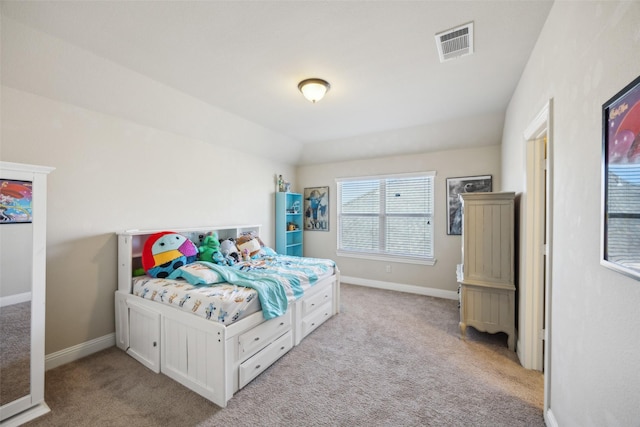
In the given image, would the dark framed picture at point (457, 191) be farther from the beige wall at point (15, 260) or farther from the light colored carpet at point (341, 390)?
the beige wall at point (15, 260)

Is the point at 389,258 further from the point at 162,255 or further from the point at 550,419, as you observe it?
the point at 162,255

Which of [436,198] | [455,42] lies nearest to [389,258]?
[436,198]

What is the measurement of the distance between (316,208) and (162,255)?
315 centimetres

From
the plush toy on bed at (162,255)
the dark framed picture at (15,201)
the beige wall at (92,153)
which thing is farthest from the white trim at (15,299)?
the plush toy on bed at (162,255)

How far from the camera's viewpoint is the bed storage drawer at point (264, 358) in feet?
6.60

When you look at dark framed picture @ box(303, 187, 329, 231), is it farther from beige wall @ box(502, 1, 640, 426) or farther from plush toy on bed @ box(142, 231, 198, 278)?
beige wall @ box(502, 1, 640, 426)

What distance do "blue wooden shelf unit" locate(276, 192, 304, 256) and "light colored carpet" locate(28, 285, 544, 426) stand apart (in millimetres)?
2344

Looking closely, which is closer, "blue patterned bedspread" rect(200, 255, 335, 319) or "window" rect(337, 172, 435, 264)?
"blue patterned bedspread" rect(200, 255, 335, 319)

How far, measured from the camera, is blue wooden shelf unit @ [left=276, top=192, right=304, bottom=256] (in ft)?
15.9

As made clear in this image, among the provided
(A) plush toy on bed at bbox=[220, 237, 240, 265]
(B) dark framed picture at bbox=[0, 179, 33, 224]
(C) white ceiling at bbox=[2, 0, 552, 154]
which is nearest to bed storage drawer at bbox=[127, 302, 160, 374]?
(A) plush toy on bed at bbox=[220, 237, 240, 265]

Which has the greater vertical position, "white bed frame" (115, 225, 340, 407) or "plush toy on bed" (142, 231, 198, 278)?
"plush toy on bed" (142, 231, 198, 278)

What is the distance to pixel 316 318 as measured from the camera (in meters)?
3.00

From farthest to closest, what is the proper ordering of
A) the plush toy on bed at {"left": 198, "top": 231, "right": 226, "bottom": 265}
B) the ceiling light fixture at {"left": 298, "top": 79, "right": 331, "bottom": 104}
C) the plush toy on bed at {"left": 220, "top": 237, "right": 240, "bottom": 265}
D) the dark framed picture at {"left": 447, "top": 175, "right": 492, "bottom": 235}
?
the dark framed picture at {"left": 447, "top": 175, "right": 492, "bottom": 235}
the plush toy on bed at {"left": 220, "top": 237, "right": 240, "bottom": 265}
the plush toy on bed at {"left": 198, "top": 231, "right": 226, "bottom": 265}
the ceiling light fixture at {"left": 298, "top": 79, "right": 331, "bottom": 104}

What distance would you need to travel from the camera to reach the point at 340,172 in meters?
5.05
